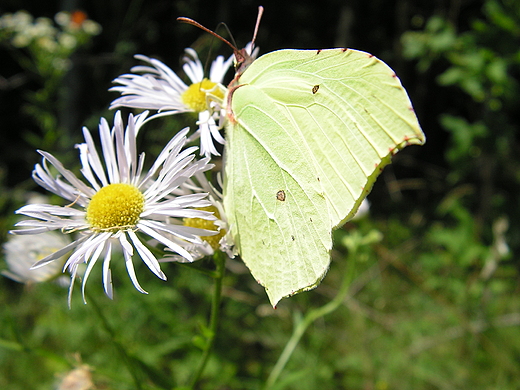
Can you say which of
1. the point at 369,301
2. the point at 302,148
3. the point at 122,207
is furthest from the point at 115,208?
the point at 369,301

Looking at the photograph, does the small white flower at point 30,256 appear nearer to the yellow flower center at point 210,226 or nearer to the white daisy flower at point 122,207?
the white daisy flower at point 122,207

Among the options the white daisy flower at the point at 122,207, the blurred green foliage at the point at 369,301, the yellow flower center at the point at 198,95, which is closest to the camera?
the white daisy flower at the point at 122,207

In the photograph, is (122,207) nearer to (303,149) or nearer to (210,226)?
(210,226)

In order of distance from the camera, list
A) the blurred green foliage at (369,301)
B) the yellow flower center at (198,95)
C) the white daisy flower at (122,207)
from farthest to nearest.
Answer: the blurred green foliage at (369,301) < the yellow flower center at (198,95) < the white daisy flower at (122,207)

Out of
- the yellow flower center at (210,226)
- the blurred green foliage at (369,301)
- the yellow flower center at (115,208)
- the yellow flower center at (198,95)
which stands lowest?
the blurred green foliage at (369,301)

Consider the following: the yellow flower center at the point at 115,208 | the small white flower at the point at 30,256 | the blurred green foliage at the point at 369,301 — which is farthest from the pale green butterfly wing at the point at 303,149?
the small white flower at the point at 30,256

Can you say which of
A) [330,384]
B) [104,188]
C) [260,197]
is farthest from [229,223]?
[330,384]

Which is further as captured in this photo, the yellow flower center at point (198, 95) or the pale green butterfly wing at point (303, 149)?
the yellow flower center at point (198, 95)
